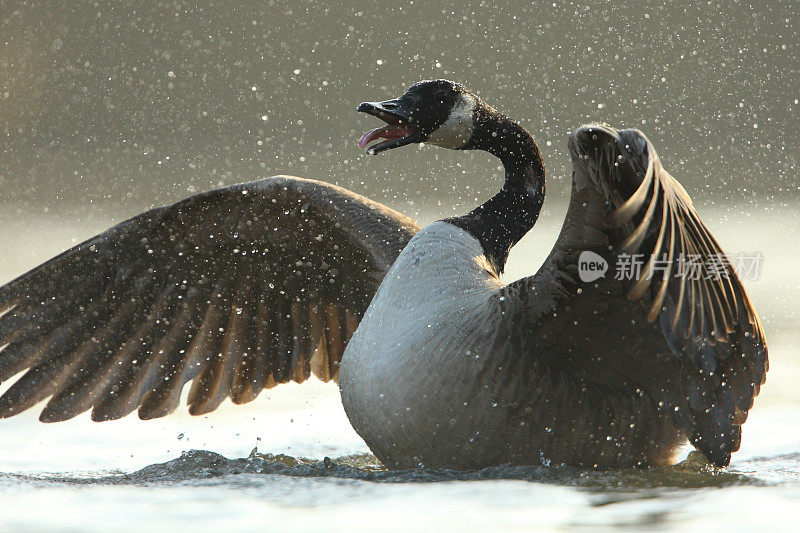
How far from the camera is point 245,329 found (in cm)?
533

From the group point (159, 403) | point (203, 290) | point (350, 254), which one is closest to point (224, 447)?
point (159, 403)

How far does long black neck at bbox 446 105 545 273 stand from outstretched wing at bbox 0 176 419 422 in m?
0.68

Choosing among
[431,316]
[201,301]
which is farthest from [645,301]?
[201,301]

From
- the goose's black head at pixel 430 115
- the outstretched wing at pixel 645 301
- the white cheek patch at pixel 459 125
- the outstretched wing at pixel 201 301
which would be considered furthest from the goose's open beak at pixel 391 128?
the outstretched wing at pixel 645 301

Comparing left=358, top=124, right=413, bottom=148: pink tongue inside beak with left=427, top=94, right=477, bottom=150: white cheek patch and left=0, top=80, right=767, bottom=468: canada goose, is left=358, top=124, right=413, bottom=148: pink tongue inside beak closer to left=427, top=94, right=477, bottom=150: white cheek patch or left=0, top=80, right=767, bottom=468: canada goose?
left=0, top=80, right=767, bottom=468: canada goose

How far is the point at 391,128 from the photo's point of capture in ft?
14.8

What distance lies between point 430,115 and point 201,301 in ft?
5.47

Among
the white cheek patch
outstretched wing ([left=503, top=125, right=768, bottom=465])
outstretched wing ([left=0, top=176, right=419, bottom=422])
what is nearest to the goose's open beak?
the white cheek patch

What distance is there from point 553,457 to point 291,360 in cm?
204

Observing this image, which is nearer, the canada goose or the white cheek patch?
the canada goose

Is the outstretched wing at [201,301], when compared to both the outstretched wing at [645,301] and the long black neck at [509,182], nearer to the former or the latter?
the long black neck at [509,182]

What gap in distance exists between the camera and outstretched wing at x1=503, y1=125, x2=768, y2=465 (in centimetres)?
310

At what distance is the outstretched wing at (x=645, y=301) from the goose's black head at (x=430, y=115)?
1.09 m

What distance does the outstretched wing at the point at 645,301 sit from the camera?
3.10 meters
